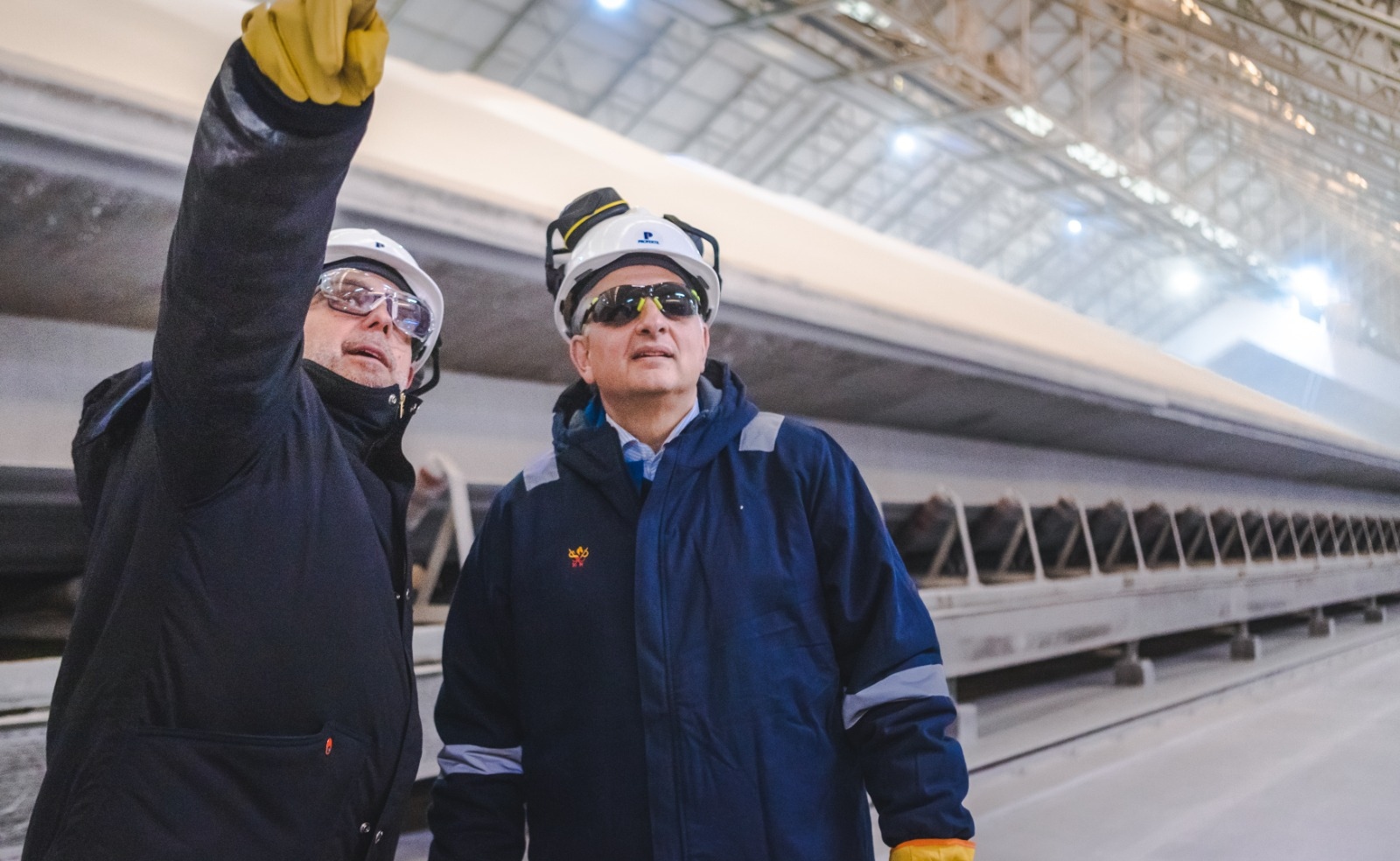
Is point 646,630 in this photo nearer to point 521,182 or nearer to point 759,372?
point 521,182

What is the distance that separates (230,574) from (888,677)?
2.41 ft

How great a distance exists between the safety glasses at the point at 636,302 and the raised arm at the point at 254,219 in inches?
18.8

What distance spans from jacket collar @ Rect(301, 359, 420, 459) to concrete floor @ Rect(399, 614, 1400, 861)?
4.03ft

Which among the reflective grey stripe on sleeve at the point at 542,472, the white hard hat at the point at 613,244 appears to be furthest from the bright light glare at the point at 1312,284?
the reflective grey stripe on sleeve at the point at 542,472

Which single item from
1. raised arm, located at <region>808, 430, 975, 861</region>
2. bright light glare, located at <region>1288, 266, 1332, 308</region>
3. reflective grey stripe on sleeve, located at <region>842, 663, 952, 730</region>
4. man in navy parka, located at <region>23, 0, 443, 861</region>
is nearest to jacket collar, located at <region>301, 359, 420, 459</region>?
man in navy parka, located at <region>23, 0, 443, 861</region>

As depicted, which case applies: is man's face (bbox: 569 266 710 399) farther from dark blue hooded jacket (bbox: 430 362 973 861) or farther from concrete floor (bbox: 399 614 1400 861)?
concrete floor (bbox: 399 614 1400 861)

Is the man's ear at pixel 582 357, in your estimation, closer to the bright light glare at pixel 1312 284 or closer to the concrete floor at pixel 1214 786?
the concrete floor at pixel 1214 786

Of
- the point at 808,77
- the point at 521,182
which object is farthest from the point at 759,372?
the point at 808,77

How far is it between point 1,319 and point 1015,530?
11.1 feet

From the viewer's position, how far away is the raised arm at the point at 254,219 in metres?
0.80

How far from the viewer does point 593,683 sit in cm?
123

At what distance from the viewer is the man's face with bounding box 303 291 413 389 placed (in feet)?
4.34

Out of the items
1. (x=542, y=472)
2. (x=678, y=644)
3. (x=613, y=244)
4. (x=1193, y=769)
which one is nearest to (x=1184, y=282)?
(x=1193, y=769)

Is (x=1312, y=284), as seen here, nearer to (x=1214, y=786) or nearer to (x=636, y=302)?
(x=1214, y=786)
